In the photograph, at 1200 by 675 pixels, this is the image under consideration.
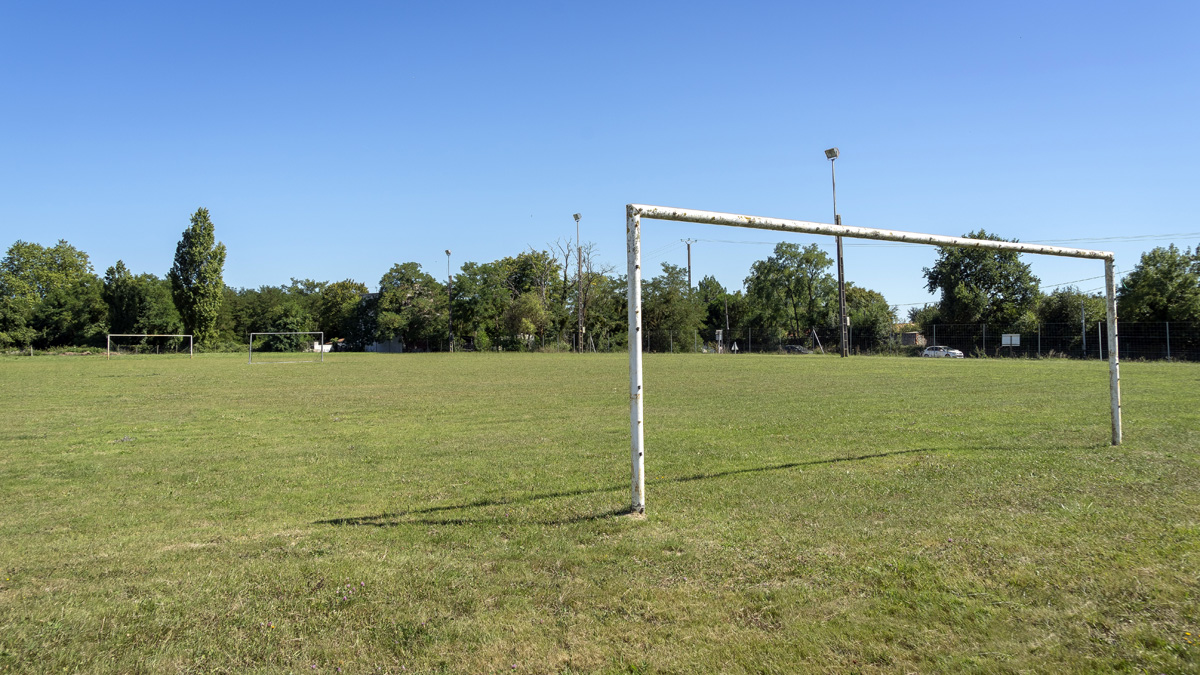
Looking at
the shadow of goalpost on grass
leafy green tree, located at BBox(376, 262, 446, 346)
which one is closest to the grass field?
the shadow of goalpost on grass

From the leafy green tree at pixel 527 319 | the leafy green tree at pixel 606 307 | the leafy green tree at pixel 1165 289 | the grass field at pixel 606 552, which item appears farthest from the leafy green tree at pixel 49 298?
the leafy green tree at pixel 1165 289

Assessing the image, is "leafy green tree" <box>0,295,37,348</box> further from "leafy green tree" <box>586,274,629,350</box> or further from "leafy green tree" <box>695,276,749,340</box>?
"leafy green tree" <box>695,276,749,340</box>

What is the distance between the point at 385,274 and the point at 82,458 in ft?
252

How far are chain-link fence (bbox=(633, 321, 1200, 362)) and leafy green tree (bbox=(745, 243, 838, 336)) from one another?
57.8 feet

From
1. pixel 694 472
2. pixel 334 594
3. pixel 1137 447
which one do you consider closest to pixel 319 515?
pixel 334 594

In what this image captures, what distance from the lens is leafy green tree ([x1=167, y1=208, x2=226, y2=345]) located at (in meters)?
62.2

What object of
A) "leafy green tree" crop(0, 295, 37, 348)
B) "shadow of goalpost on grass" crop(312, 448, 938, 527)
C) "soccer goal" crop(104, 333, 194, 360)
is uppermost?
"leafy green tree" crop(0, 295, 37, 348)

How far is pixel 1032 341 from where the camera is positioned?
37.5 metres

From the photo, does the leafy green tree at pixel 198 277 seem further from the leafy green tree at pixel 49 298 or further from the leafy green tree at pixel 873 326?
the leafy green tree at pixel 873 326

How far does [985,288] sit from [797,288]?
2079 cm

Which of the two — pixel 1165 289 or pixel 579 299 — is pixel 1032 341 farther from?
pixel 579 299

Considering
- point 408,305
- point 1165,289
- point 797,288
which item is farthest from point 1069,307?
point 408,305

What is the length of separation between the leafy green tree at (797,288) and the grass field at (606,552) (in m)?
63.2

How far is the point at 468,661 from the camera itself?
2.83 meters
